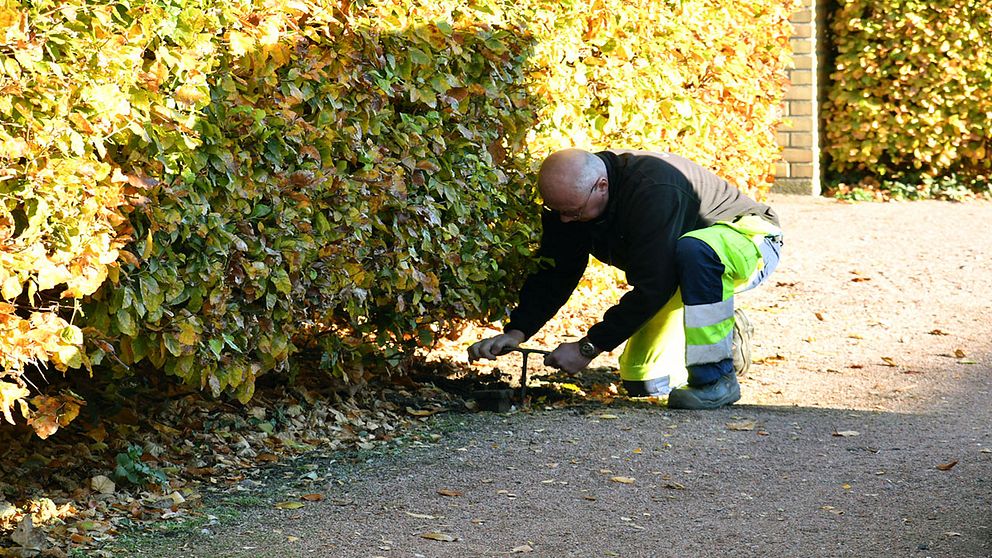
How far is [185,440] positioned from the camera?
420 cm

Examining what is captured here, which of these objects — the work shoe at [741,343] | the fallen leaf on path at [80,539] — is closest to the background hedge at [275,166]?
the fallen leaf on path at [80,539]

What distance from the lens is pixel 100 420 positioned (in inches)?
163

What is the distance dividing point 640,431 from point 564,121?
71.0 inches

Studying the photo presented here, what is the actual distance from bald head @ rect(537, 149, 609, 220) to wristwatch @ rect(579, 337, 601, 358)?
0.55 m

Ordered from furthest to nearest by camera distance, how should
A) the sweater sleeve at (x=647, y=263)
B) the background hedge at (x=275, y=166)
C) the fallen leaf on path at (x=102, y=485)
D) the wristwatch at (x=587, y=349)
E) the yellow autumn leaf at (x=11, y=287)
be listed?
the wristwatch at (x=587, y=349)
the sweater sleeve at (x=647, y=263)
the fallen leaf on path at (x=102, y=485)
the background hedge at (x=275, y=166)
the yellow autumn leaf at (x=11, y=287)

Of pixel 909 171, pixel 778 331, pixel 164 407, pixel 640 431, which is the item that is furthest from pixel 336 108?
pixel 909 171

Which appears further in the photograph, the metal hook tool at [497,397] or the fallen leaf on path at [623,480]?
the metal hook tool at [497,397]

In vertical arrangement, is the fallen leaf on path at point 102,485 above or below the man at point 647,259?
below

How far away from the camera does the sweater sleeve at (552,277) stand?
5.00 m

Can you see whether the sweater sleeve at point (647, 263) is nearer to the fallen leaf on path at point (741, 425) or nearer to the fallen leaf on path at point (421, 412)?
the fallen leaf on path at point (741, 425)

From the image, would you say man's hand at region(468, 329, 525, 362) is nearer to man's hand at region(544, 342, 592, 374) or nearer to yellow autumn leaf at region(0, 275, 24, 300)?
man's hand at region(544, 342, 592, 374)

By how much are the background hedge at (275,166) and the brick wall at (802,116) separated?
5.72m

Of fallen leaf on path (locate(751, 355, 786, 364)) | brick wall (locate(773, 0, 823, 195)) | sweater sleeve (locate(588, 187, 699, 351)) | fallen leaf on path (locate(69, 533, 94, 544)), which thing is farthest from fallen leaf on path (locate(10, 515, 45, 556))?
brick wall (locate(773, 0, 823, 195))

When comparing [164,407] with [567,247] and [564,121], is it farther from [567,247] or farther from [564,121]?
[564,121]
